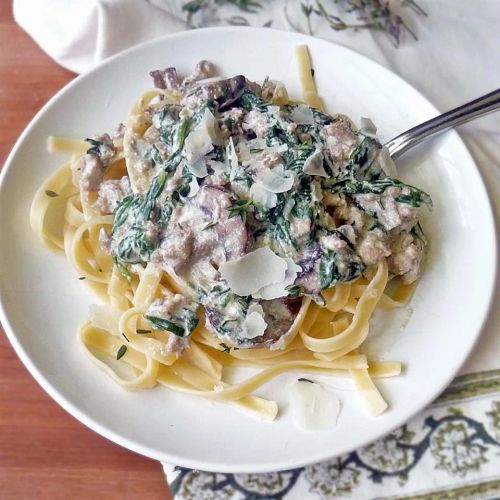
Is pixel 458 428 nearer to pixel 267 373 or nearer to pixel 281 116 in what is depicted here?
pixel 267 373

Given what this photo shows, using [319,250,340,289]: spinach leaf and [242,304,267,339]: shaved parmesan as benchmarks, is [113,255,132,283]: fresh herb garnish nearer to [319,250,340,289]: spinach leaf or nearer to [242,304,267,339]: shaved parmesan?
[242,304,267,339]: shaved parmesan

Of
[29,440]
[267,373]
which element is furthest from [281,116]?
[29,440]

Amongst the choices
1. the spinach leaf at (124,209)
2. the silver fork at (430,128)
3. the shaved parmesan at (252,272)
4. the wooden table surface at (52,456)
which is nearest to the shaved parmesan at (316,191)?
the shaved parmesan at (252,272)

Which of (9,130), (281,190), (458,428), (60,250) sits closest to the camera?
(281,190)

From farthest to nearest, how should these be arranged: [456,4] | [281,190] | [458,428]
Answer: [456,4], [458,428], [281,190]

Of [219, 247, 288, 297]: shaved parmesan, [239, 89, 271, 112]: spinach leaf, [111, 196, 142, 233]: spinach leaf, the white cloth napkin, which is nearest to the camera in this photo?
[219, 247, 288, 297]: shaved parmesan

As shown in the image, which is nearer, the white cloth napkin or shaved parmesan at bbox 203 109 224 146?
shaved parmesan at bbox 203 109 224 146

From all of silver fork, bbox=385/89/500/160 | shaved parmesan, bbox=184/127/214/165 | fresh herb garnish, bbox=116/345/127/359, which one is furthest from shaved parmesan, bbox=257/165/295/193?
fresh herb garnish, bbox=116/345/127/359

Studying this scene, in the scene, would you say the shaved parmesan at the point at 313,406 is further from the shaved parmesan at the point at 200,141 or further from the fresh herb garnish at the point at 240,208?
the shaved parmesan at the point at 200,141
